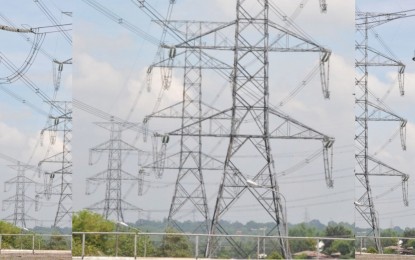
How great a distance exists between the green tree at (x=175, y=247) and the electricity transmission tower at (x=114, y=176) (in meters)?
1.82

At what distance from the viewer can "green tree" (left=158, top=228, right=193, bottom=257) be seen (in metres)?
18.3

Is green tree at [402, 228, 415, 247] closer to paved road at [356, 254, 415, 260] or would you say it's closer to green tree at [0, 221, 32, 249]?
paved road at [356, 254, 415, 260]

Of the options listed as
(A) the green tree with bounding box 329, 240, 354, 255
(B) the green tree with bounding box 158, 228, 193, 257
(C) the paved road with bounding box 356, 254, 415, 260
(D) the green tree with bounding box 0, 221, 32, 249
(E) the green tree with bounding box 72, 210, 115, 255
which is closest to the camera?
(E) the green tree with bounding box 72, 210, 115, 255

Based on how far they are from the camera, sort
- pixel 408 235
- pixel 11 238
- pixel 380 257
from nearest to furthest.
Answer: pixel 380 257 < pixel 11 238 < pixel 408 235

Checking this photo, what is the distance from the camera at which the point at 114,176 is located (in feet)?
68.0

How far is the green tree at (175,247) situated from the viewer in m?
Answer: 18.3

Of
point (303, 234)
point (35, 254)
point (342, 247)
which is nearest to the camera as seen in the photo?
point (303, 234)

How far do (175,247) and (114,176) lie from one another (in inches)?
118

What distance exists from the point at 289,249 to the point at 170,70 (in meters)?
5.43

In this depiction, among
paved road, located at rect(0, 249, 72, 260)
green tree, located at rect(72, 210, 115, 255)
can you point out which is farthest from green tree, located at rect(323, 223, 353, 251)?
paved road, located at rect(0, 249, 72, 260)

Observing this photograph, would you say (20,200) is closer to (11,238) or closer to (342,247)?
(11,238)

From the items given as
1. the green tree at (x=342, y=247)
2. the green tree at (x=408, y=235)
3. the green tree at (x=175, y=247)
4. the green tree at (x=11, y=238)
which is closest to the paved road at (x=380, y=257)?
the green tree at (x=342, y=247)

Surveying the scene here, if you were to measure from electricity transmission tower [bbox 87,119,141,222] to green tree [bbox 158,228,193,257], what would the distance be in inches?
71.7

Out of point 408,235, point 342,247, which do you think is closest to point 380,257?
point 342,247
